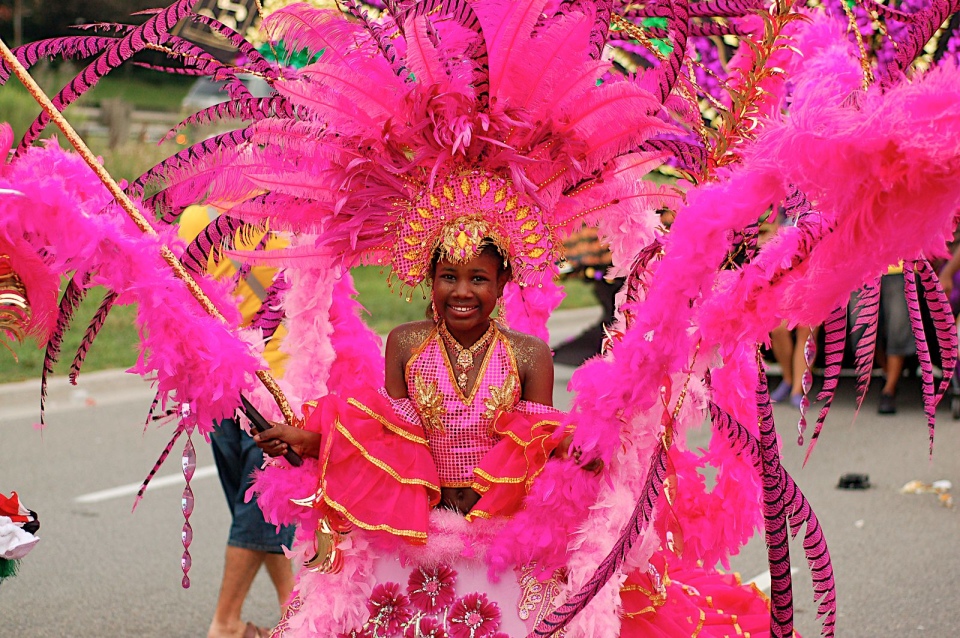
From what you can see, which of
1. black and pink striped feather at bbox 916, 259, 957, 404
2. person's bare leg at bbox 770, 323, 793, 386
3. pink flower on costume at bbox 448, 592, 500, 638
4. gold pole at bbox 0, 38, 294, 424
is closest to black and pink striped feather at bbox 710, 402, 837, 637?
black and pink striped feather at bbox 916, 259, 957, 404

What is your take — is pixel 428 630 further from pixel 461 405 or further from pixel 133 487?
pixel 133 487

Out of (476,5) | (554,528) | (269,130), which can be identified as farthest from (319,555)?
(476,5)

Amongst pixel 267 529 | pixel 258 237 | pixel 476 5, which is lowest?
pixel 267 529

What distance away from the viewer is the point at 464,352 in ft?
10.4

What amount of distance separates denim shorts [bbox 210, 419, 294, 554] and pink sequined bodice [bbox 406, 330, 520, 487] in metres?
1.39

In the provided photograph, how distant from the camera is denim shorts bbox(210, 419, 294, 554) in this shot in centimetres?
436

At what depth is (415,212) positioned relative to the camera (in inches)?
123

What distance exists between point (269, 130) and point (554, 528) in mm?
1342

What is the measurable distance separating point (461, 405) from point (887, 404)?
693 centimetres

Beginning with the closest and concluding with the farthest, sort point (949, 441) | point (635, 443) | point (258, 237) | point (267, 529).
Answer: point (635, 443)
point (258, 237)
point (267, 529)
point (949, 441)

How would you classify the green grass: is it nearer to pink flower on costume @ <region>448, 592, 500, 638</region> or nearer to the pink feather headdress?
the pink feather headdress

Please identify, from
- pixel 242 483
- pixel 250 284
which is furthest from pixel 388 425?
pixel 250 284

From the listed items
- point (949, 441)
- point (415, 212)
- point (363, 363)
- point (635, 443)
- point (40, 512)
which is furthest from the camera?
point (949, 441)

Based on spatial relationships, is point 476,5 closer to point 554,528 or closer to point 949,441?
point 554,528
